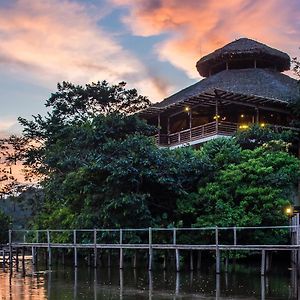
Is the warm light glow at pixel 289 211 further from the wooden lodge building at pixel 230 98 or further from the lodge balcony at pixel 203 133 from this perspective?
the wooden lodge building at pixel 230 98

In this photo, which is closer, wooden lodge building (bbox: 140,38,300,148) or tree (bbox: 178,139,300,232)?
tree (bbox: 178,139,300,232)

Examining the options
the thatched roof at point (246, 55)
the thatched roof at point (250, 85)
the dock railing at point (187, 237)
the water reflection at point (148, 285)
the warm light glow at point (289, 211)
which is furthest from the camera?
the thatched roof at point (246, 55)

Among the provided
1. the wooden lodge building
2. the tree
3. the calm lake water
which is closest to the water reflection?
the calm lake water

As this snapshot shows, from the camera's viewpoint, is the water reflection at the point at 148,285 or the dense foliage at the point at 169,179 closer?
the water reflection at the point at 148,285

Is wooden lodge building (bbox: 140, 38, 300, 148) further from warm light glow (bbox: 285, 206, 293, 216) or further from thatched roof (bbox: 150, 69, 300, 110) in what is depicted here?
warm light glow (bbox: 285, 206, 293, 216)

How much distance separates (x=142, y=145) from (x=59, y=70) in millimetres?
6455

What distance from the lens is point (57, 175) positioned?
95.0 feet

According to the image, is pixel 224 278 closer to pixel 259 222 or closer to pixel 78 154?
pixel 259 222

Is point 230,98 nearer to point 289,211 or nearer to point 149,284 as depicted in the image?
point 289,211

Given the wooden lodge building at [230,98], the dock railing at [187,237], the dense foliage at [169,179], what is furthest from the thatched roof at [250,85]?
the dock railing at [187,237]

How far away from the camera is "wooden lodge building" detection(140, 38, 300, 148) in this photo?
28.5m

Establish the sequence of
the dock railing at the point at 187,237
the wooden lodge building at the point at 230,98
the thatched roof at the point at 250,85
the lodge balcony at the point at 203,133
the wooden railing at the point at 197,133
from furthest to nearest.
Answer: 1. the thatched roof at the point at 250,85
2. the wooden lodge building at the point at 230,98
3. the wooden railing at the point at 197,133
4. the lodge balcony at the point at 203,133
5. the dock railing at the point at 187,237

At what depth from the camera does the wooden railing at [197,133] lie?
28.3 meters

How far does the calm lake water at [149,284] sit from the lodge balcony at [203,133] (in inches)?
274
